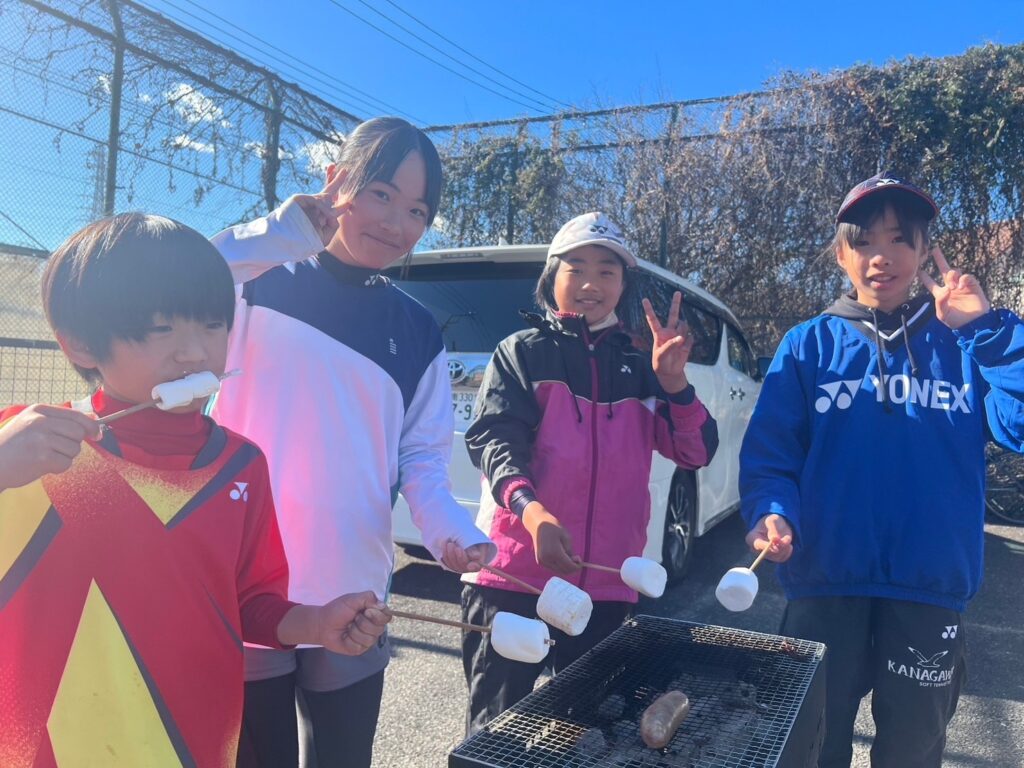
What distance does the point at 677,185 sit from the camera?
8.77m

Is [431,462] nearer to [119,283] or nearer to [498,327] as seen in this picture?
[119,283]

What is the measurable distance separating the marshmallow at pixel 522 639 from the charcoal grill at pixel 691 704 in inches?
3.7

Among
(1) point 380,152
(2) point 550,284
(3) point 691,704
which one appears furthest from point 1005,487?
(1) point 380,152

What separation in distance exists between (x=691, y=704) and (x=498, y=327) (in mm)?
2557

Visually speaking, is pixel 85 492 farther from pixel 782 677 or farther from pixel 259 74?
pixel 259 74

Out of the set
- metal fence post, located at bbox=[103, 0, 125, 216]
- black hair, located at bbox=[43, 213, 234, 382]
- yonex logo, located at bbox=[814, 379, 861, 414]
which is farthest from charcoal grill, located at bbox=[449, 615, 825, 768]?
metal fence post, located at bbox=[103, 0, 125, 216]

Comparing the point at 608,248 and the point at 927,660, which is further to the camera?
the point at 608,248

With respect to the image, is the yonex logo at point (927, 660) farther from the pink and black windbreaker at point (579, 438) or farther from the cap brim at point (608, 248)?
the cap brim at point (608, 248)

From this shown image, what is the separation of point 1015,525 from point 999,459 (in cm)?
85

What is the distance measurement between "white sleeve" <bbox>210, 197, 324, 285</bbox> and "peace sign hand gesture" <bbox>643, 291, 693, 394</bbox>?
0.96 meters

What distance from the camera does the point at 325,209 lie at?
5.65ft

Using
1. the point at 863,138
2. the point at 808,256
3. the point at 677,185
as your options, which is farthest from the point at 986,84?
the point at 677,185

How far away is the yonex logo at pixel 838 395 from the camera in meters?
2.00

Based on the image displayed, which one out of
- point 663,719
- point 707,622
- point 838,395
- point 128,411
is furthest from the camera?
point 707,622
